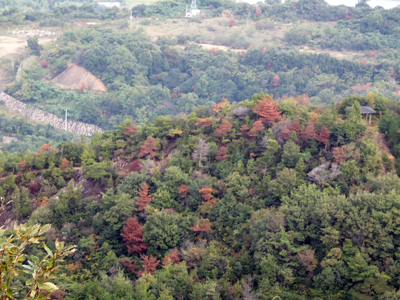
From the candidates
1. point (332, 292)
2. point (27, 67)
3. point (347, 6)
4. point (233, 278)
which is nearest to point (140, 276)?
point (233, 278)

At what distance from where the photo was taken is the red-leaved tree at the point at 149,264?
21967 millimetres

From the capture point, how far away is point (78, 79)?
60812 mm

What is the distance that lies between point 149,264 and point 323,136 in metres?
10.8

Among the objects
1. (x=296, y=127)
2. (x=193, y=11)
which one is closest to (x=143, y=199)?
(x=296, y=127)

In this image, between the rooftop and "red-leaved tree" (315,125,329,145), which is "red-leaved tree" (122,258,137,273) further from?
the rooftop

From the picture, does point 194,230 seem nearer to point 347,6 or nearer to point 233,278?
point 233,278

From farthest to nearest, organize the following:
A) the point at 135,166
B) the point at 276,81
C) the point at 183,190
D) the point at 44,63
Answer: the point at 44,63, the point at 276,81, the point at 135,166, the point at 183,190

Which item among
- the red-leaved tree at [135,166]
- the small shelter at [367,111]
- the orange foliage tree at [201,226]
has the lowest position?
the orange foliage tree at [201,226]

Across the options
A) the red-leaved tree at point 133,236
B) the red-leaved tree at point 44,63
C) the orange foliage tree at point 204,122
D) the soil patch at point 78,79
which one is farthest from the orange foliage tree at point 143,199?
the red-leaved tree at point 44,63

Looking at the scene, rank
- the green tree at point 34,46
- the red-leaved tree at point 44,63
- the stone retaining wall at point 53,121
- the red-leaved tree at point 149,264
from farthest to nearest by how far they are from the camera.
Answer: the green tree at point 34,46 < the red-leaved tree at point 44,63 < the stone retaining wall at point 53,121 < the red-leaved tree at point 149,264

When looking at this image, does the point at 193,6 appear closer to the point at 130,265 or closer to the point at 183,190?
the point at 183,190

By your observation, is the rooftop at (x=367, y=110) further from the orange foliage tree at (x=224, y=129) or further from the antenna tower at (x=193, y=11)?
the antenna tower at (x=193, y=11)

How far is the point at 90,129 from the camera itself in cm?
5434

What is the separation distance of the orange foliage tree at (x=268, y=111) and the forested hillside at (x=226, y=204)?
61mm
